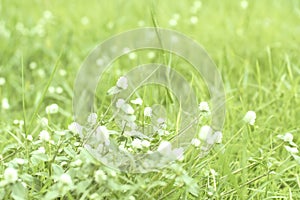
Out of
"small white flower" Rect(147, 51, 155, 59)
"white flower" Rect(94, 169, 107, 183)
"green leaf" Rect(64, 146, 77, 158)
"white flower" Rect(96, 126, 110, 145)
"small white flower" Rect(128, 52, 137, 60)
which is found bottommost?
"small white flower" Rect(147, 51, 155, 59)

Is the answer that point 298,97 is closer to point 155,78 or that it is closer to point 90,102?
point 155,78

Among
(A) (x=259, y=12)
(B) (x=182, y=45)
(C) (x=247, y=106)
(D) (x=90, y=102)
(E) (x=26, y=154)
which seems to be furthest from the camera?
(A) (x=259, y=12)

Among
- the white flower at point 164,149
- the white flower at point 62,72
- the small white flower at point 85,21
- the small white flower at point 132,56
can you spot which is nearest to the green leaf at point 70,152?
the white flower at point 164,149

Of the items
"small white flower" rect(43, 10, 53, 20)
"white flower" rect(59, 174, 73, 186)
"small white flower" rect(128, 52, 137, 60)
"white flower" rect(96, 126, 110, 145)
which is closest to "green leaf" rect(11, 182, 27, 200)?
"white flower" rect(59, 174, 73, 186)

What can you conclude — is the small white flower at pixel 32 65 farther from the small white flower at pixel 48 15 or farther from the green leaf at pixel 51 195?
the green leaf at pixel 51 195

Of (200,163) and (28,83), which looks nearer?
(200,163)

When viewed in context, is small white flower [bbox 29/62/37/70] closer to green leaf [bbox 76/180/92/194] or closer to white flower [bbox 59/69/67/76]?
white flower [bbox 59/69/67/76]

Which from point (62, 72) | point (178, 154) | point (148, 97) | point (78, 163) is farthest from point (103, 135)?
point (62, 72)

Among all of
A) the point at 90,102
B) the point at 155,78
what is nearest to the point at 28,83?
the point at 90,102

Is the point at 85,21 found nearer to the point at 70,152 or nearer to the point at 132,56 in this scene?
the point at 132,56
